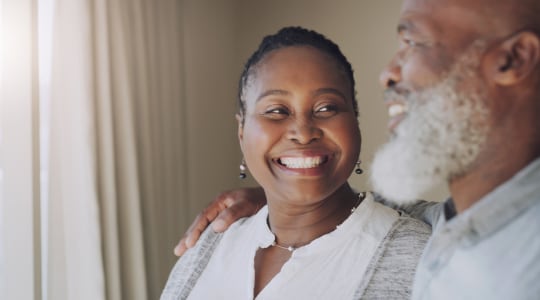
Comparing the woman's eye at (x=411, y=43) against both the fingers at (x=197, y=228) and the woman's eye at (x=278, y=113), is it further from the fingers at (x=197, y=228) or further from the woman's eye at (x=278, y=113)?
the fingers at (x=197, y=228)

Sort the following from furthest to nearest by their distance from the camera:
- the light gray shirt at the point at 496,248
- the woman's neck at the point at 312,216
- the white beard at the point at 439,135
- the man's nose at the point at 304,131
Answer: the woman's neck at the point at 312,216 → the man's nose at the point at 304,131 → the white beard at the point at 439,135 → the light gray shirt at the point at 496,248

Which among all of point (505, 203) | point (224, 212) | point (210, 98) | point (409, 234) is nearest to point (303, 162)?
point (409, 234)

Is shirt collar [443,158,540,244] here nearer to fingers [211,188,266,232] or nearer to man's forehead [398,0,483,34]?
man's forehead [398,0,483,34]

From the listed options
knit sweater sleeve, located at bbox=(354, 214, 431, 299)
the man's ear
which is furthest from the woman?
the man's ear

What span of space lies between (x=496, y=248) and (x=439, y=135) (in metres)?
0.22

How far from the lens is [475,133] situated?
817 mm

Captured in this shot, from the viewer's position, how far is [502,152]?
0.80 meters

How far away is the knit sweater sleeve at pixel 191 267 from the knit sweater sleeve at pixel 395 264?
541 millimetres

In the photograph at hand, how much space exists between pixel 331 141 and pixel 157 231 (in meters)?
1.31

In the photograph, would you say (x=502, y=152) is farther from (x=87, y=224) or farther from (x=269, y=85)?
(x=87, y=224)

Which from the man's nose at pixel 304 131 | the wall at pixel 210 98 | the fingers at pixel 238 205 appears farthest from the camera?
the wall at pixel 210 98

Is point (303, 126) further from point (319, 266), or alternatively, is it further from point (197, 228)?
point (197, 228)

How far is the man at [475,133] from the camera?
0.74m

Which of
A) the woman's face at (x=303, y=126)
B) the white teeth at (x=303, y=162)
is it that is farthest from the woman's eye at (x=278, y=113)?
the white teeth at (x=303, y=162)
